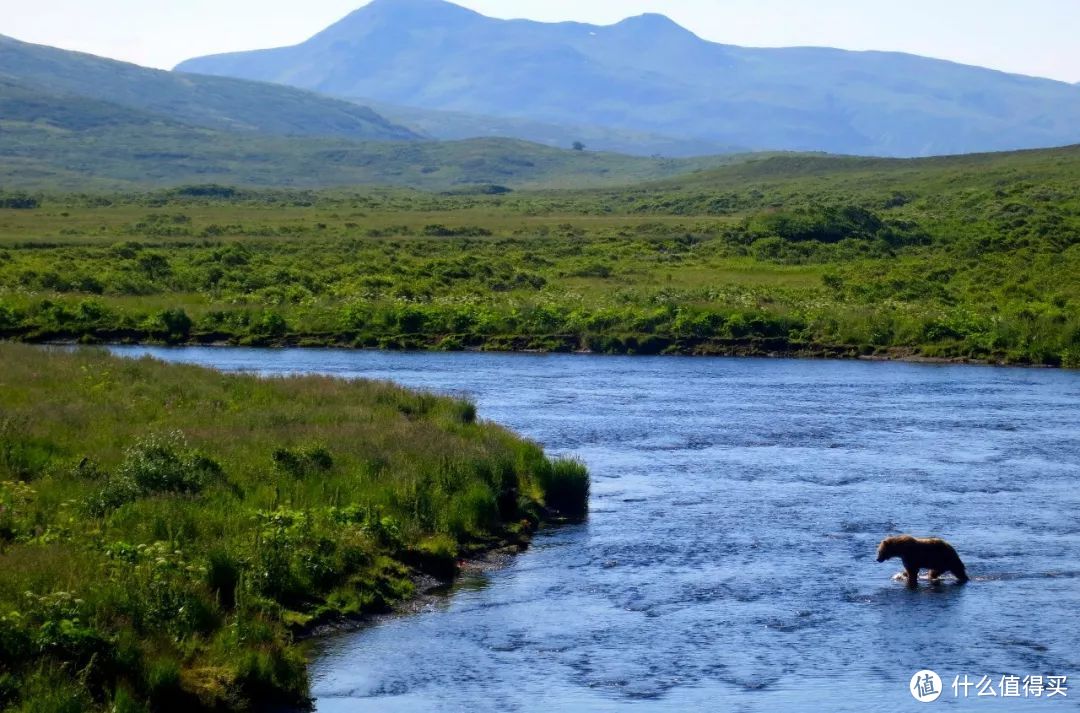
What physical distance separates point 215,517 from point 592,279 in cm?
5563

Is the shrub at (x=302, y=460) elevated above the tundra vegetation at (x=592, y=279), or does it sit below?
below

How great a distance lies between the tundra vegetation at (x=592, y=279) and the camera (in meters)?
59.4

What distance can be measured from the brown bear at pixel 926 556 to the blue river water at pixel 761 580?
0.87 feet

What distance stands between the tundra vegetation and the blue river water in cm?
1774

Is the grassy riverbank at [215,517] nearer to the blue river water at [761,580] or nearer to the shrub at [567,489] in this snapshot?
the shrub at [567,489]

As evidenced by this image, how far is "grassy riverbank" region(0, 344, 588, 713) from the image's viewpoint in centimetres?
1568

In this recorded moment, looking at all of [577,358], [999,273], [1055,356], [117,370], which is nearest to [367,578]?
[117,370]

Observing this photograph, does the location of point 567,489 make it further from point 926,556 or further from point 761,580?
point 926,556

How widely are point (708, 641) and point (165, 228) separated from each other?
3573 inches

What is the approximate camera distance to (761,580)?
73.7 ft

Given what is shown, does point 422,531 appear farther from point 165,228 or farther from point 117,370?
point 165,228

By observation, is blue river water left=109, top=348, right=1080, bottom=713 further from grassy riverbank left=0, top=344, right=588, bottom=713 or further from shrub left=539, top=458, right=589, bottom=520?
grassy riverbank left=0, top=344, right=588, bottom=713

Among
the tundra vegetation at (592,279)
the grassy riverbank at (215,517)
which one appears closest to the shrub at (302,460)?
the grassy riverbank at (215,517)

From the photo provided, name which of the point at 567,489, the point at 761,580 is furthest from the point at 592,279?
the point at 761,580
